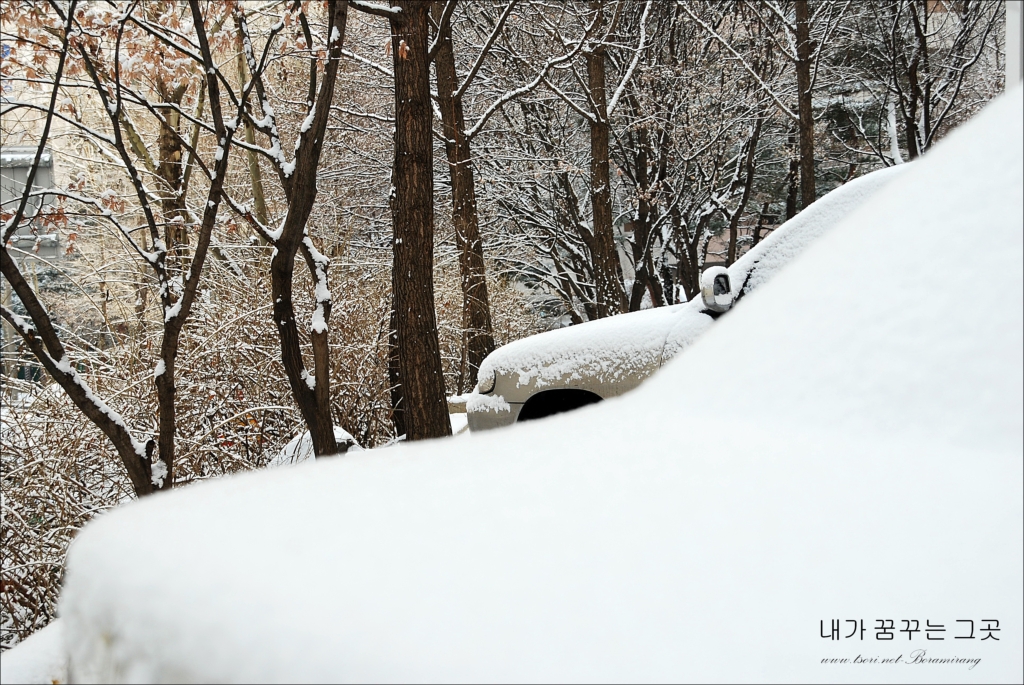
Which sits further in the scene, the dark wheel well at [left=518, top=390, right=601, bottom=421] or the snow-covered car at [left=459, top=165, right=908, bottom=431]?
the dark wheel well at [left=518, top=390, right=601, bottom=421]

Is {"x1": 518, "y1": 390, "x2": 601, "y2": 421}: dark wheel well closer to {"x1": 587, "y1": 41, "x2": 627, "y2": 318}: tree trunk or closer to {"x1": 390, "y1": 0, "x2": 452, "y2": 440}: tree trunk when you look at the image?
{"x1": 390, "y1": 0, "x2": 452, "y2": 440}: tree trunk

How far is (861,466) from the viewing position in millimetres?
1213

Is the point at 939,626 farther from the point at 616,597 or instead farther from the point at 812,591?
the point at 616,597

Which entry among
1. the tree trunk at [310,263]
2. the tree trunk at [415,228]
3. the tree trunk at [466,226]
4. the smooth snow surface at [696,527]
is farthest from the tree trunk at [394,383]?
the smooth snow surface at [696,527]

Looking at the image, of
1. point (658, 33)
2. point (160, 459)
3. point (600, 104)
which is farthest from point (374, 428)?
point (658, 33)

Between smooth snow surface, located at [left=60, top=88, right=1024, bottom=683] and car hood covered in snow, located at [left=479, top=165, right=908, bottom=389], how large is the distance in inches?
109

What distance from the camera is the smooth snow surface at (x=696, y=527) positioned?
1003 mm

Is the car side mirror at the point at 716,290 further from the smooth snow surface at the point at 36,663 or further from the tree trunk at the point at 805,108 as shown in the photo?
the tree trunk at the point at 805,108

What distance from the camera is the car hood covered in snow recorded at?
430 cm

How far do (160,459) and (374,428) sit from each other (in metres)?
3.17

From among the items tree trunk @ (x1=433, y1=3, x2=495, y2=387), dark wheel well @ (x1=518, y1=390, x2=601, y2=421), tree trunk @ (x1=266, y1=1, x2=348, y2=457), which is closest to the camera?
tree trunk @ (x1=266, y1=1, x2=348, y2=457)

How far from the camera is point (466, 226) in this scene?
9.73 metres

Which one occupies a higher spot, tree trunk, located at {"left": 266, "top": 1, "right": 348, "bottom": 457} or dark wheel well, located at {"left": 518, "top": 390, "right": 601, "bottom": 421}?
tree trunk, located at {"left": 266, "top": 1, "right": 348, "bottom": 457}

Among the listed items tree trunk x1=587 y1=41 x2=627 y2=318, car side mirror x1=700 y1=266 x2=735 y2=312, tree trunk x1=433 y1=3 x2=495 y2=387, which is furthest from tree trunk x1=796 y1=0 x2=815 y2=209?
car side mirror x1=700 y1=266 x2=735 y2=312
